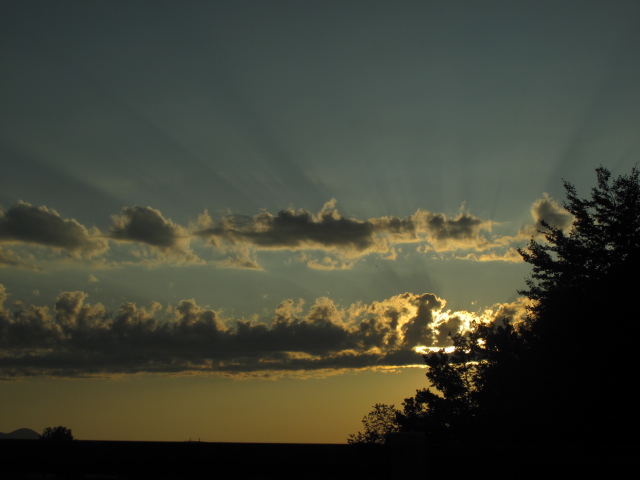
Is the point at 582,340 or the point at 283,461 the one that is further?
the point at 582,340

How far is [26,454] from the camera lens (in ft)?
16.5

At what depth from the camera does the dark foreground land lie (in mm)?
5023

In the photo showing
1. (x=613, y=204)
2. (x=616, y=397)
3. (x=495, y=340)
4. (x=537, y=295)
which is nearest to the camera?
(x=616, y=397)

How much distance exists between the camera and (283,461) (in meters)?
5.10

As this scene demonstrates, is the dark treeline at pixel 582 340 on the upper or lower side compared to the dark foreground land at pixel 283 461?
upper

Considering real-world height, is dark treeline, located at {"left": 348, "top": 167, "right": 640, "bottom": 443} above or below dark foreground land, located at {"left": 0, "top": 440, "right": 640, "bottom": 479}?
above

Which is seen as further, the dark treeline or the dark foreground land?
the dark treeline

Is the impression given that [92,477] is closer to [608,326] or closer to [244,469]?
[244,469]

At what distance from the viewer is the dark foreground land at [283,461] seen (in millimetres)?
5023

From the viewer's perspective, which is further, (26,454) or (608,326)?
(608,326)

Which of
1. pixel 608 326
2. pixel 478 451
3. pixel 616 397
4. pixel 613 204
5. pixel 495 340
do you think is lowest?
pixel 478 451

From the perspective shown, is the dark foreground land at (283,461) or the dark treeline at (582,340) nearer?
the dark foreground land at (283,461)

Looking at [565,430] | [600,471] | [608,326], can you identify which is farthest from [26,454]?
[565,430]

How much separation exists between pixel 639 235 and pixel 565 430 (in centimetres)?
1044
